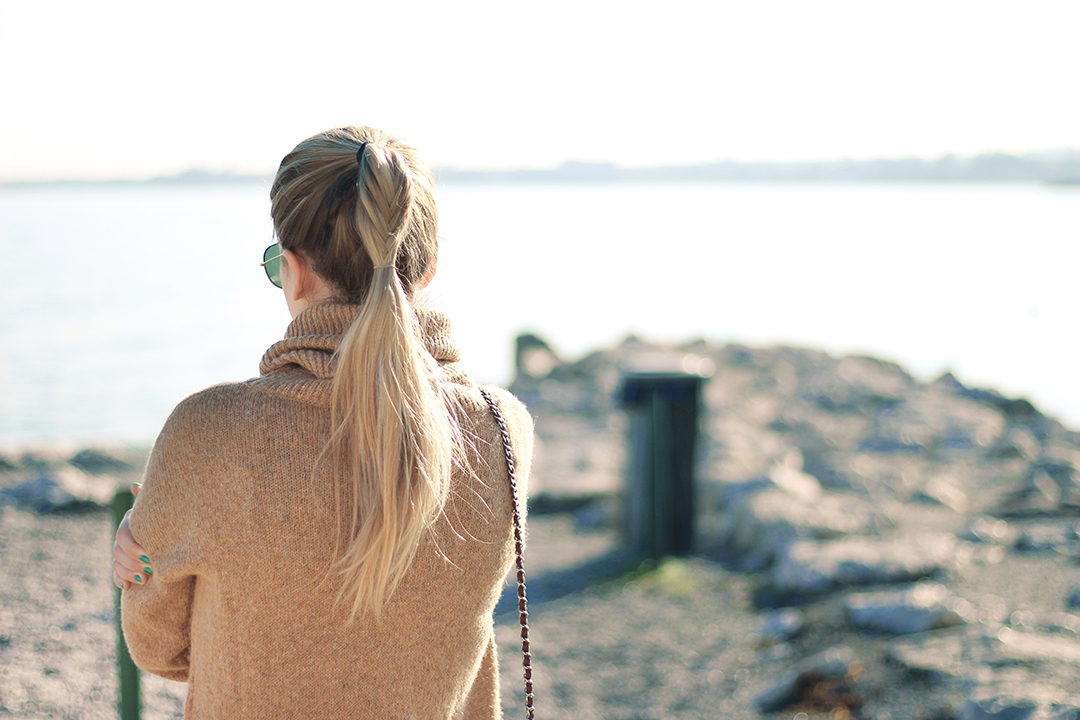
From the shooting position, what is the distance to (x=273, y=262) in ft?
4.86

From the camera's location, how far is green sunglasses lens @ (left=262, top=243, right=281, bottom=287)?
146 centimetres

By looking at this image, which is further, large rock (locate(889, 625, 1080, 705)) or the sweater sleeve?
large rock (locate(889, 625, 1080, 705))

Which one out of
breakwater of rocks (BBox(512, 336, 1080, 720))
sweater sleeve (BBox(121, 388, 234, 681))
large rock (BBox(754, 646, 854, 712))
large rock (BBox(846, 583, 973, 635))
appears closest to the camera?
sweater sleeve (BBox(121, 388, 234, 681))

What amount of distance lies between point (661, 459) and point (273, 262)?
419cm

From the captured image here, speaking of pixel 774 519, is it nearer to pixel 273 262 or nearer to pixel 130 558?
pixel 273 262

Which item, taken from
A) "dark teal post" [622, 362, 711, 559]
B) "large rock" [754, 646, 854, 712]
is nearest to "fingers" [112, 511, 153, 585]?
"large rock" [754, 646, 854, 712]

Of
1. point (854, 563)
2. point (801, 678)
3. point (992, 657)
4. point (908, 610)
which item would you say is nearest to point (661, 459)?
point (854, 563)

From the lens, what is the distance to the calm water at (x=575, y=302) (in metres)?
14.5

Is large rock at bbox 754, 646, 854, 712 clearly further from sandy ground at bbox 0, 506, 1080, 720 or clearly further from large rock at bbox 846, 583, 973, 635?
large rock at bbox 846, 583, 973, 635

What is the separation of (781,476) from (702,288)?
987 inches

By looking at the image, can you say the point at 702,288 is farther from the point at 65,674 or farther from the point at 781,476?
the point at 65,674

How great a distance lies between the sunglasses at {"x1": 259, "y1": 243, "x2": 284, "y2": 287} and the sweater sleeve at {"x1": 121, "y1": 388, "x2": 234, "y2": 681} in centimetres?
29

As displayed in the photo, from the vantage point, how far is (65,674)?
3.27 m

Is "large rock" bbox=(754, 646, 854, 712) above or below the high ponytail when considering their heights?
below
